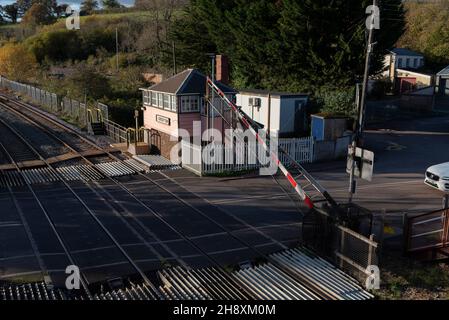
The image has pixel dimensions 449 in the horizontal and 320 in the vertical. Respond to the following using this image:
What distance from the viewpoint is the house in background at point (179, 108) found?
23797 mm

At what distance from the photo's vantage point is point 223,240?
43.7ft

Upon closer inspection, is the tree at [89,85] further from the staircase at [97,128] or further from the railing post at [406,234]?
the railing post at [406,234]

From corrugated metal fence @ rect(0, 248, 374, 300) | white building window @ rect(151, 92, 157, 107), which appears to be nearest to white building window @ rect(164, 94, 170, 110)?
white building window @ rect(151, 92, 157, 107)

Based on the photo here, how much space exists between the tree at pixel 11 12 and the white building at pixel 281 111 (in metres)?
111

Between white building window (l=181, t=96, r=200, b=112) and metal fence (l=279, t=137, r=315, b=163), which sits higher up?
white building window (l=181, t=96, r=200, b=112)

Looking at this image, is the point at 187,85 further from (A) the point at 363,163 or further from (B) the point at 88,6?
(B) the point at 88,6

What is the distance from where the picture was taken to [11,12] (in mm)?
121125

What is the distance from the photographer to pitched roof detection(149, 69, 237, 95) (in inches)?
941

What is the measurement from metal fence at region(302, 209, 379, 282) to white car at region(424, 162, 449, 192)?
826 centimetres

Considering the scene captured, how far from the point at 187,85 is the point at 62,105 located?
19784 mm

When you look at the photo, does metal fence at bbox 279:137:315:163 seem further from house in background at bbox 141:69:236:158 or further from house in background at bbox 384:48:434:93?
house in background at bbox 384:48:434:93

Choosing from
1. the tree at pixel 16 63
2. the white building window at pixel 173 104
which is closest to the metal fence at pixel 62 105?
the tree at pixel 16 63

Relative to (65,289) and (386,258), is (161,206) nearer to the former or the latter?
(65,289)
